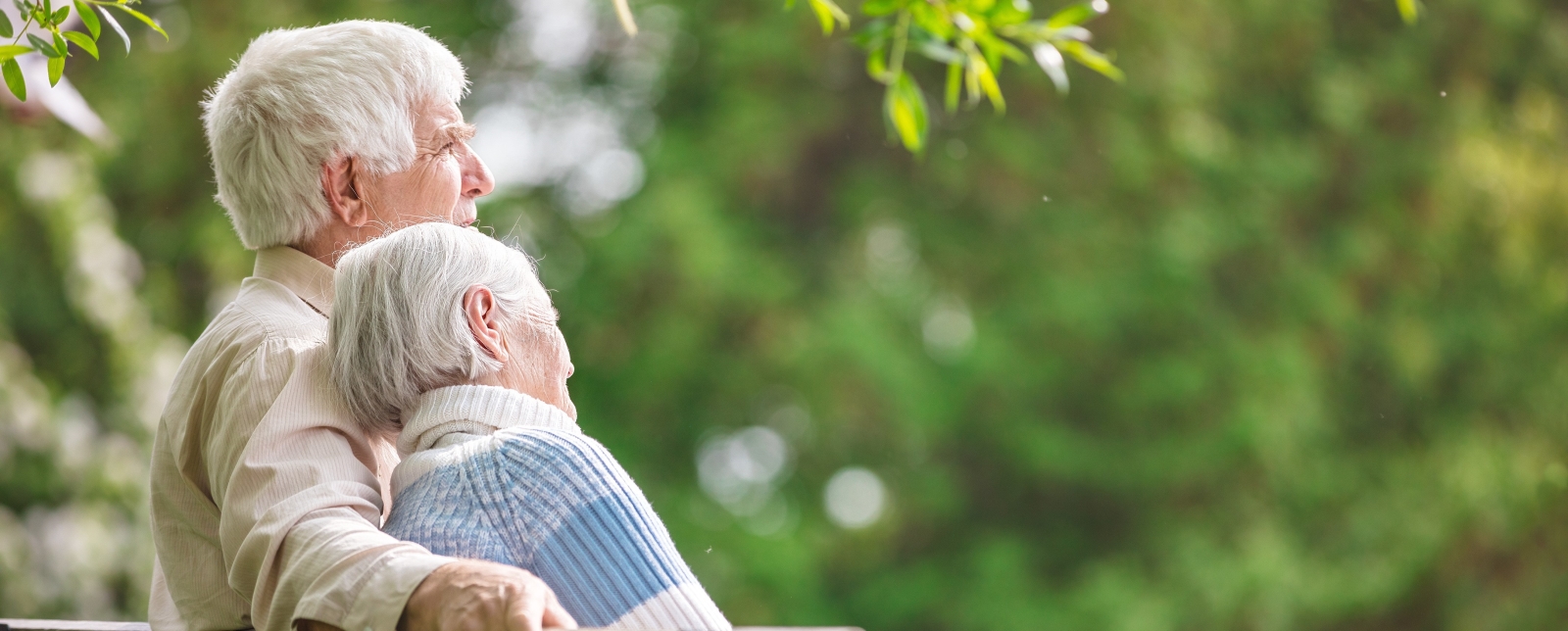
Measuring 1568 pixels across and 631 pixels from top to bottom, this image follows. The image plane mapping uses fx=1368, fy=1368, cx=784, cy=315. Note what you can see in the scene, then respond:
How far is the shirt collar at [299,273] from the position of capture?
120 centimetres

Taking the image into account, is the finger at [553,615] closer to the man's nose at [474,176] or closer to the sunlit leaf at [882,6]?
Result: the man's nose at [474,176]

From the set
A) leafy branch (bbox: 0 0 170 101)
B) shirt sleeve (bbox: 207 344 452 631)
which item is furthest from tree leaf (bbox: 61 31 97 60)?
shirt sleeve (bbox: 207 344 452 631)

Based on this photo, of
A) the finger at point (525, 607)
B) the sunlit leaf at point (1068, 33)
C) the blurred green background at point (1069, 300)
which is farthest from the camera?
the blurred green background at point (1069, 300)

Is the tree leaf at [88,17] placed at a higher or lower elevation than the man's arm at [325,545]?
higher

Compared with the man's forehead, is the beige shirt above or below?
below

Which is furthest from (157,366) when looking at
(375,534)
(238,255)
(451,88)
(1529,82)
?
(1529,82)

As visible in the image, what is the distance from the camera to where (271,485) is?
973mm

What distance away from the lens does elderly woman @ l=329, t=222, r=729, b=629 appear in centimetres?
95

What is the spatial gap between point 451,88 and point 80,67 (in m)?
4.57

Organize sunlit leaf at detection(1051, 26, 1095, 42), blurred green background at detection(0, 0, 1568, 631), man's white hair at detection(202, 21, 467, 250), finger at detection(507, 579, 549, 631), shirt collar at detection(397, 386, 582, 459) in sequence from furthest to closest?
blurred green background at detection(0, 0, 1568, 631) < sunlit leaf at detection(1051, 26, 1095, 42) < man's white hair at detection(202, 21, 467, 250) < shirt collar at detection(397, 386, 582, 459) < finger at detection(507, 579, 549, 631)

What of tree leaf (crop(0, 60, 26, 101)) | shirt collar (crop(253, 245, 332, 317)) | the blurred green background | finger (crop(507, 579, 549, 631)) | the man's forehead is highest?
tree leaf (crop(0, 60, 26, 101))

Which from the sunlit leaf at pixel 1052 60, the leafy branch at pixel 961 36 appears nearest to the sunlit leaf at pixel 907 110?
the leafy branch at pixel 961 36

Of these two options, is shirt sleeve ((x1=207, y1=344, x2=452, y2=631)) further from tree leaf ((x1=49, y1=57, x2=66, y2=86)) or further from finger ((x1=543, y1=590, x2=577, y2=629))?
tree leaf ((x1=49, y1=57, x2=66, y2=86))

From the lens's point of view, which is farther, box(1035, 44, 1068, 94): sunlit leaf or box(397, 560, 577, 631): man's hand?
box(1035, 44, 1068, 94): sunlit leaf
